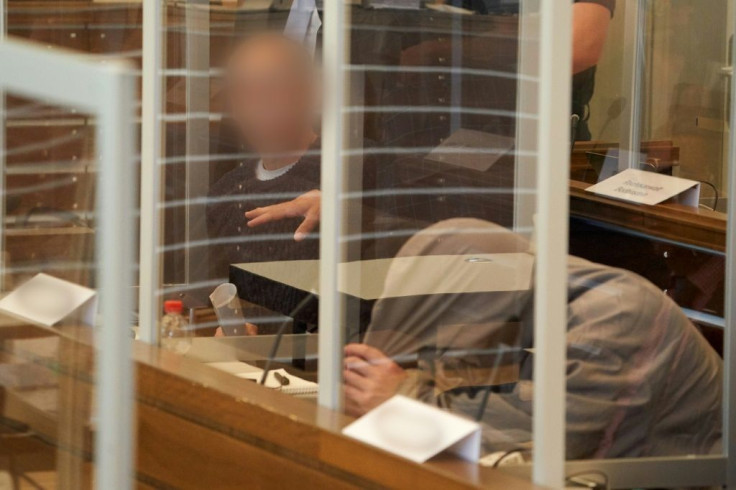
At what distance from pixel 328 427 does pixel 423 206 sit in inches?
13.0

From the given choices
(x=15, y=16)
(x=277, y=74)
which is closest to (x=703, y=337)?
(x=277, y=74)

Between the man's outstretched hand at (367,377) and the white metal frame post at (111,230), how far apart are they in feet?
3.10

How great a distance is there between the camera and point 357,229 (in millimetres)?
1866

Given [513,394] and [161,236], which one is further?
[161,236]

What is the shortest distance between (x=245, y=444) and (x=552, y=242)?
0.64 meters

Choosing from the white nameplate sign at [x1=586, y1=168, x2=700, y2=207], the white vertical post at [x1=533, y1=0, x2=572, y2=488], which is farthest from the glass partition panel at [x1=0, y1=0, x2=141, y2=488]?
the white nameplate sign at [x1=586, y1=168, x2=700, y2=207]

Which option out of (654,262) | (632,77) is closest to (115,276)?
(654,262)

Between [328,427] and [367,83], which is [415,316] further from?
[367,83]

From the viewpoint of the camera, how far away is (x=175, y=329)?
224 centimetres

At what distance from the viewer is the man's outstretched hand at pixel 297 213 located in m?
1.95

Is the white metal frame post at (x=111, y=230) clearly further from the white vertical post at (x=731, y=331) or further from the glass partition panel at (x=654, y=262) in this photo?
the white vertical post at (x=731, y=331)

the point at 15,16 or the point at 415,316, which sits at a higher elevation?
the point at 15,16

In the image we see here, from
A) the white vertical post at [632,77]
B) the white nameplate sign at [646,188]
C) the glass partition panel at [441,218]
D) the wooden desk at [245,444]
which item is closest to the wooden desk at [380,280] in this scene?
the glass partition panel at [441,218]

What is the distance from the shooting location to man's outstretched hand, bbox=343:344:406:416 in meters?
1.79
